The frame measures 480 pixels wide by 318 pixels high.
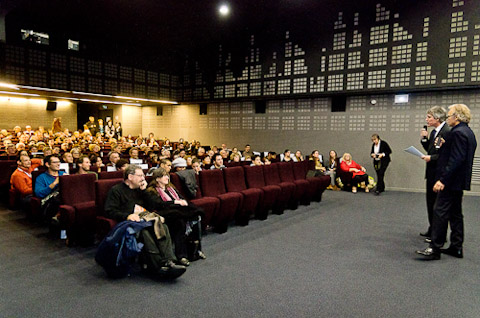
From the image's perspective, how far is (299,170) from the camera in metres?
6.87

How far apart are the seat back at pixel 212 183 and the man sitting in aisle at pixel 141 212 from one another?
1195 millimetres

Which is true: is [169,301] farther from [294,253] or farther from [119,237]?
[294,253]

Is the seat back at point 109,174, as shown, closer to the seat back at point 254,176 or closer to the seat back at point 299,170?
the seat back at point 254,176

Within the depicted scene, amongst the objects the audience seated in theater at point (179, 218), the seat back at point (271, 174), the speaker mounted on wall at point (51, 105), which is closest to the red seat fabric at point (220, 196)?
the audience seated in theater at point (179, 218)

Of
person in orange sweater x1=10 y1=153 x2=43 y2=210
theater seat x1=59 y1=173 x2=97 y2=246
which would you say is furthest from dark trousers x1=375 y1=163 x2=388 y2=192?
person in orange sweater x1=10 y1=153 x2=43 y2=210

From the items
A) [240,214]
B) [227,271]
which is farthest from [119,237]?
[240,214]

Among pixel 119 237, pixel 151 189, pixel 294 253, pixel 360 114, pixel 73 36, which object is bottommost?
pixel 294 253

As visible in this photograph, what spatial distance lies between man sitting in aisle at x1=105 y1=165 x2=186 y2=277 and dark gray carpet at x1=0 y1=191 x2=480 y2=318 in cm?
16

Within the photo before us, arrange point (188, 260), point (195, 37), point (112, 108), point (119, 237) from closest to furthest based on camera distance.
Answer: point (119, 237) < point (188, 260) < point (195, 37) < point (112, 108)

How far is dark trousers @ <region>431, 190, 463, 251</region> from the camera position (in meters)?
3.58

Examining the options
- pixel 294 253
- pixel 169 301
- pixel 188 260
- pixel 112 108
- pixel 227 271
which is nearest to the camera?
pixel 169 301

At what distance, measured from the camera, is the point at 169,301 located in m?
2.70

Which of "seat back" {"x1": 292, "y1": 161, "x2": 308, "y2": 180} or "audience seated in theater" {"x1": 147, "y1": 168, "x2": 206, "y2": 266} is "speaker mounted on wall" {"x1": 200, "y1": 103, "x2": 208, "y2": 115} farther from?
"audience seated in theater" {"x1": 147, "y1": 168, "x2": 206, "y2": 266}

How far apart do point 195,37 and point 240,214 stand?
8.86 meters
